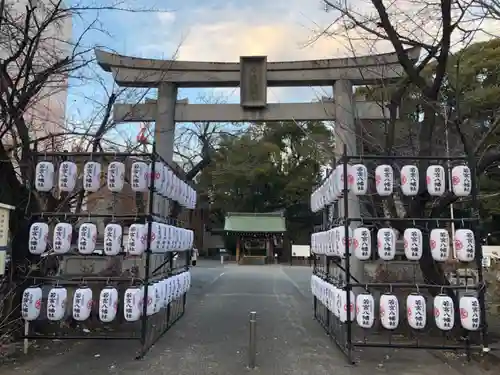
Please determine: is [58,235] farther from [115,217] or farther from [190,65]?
[190,65]

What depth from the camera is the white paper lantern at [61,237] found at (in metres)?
7.61

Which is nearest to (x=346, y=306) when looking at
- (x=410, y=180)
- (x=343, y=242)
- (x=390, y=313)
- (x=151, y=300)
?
(x=390, y=313)

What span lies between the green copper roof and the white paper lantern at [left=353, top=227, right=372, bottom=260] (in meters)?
35.1

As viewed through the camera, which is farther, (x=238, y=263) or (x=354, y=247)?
(x=238, y=263)

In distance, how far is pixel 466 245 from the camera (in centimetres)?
735

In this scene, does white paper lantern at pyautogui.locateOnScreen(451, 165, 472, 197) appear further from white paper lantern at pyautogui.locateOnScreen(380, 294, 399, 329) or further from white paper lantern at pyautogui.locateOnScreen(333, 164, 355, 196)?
white paper lantern at pyautogui.locateOnScreen(380, 294, 399, 329)

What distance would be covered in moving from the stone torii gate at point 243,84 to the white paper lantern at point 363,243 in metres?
6.71

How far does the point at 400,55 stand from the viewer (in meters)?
8.52

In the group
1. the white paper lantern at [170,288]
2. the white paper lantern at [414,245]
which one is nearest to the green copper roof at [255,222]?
the white paper lantern at [170,288]

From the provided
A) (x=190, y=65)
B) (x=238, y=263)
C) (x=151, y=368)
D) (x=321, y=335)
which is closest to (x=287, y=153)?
(x=238, y=263)

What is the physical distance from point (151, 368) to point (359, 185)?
4.51 meters

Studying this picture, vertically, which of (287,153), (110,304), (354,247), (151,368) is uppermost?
(287,153)

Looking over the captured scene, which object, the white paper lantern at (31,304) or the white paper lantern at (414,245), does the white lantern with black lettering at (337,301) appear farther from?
the white paper lantern at (31,304)

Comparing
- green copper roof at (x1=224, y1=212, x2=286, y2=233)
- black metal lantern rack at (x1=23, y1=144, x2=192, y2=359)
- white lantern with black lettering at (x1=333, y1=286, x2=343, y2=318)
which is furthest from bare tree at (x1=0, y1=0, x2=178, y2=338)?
green copper roof at (x1=224, y1=212, x2=286, y2=233)
